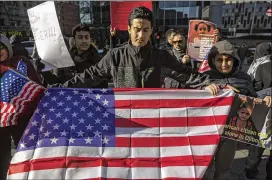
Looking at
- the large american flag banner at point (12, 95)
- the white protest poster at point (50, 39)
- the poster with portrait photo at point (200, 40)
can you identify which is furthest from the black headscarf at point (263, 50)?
the large american flag banner at point (12, 95)

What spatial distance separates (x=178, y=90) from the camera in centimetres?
264

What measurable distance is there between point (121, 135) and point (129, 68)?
0.64 metres

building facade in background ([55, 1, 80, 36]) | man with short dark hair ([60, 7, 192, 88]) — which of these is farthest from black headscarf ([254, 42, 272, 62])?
building facade in background ([55, 1, 80, 36])

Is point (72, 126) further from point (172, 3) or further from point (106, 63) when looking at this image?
point (172, 3)

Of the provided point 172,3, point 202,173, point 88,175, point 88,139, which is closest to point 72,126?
point 88,139

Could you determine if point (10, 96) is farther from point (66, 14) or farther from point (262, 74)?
point (66, 14)

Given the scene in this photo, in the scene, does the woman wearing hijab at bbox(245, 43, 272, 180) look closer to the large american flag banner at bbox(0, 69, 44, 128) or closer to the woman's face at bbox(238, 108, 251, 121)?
the woman's face at bbox(238, 108, 251, 121)

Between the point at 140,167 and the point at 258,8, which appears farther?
the point at 258,8

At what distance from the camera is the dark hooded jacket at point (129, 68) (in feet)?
8.54

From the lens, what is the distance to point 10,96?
2416 mm

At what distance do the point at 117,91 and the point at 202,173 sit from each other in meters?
1.07

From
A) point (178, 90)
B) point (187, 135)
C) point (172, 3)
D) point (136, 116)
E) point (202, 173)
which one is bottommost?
point (202, 173)

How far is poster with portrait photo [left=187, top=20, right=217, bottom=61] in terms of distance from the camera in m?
4.54

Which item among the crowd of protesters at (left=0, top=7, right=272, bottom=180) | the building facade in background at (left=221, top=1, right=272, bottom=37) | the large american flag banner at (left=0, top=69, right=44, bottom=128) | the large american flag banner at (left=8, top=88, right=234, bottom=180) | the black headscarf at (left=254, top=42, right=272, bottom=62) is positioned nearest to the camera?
the large american flag banner at (left=8, top=88, right=234, bottom=180)
